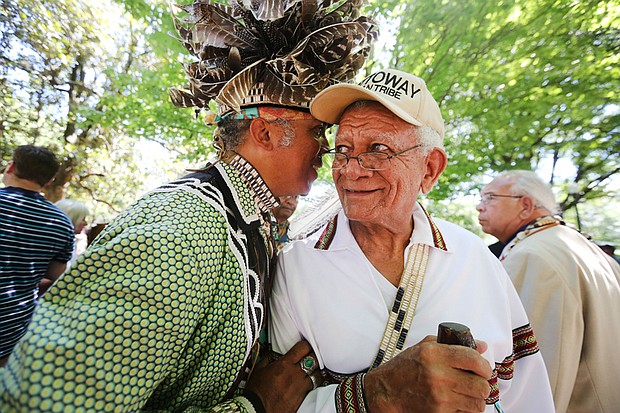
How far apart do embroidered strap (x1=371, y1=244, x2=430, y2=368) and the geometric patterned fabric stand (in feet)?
1.94

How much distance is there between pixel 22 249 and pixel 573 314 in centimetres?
433

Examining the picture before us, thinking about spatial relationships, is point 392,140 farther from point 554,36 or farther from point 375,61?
point 554,36

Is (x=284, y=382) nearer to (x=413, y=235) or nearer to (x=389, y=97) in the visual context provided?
(x=413, y=235)

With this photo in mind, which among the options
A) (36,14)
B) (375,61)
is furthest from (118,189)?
(375,61)

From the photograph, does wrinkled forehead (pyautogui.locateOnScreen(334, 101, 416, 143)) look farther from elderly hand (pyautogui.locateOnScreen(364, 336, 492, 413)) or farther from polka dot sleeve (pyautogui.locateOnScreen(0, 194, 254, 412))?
elderly hand (pyautogui.locateOnScreen(364, 336, 492, 413))

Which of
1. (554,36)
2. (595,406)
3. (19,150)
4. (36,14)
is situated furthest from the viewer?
(36,14)

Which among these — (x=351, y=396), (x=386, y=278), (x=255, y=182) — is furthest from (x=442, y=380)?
(x=255, y=182)

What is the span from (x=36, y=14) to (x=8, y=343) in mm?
7518

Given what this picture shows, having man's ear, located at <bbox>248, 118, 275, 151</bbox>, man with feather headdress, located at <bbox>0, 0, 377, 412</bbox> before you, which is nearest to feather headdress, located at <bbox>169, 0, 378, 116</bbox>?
man with feather headdress, located at <bbox>0, 0, 377, 412</bbox>

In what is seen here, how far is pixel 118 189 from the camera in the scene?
54.9 ft

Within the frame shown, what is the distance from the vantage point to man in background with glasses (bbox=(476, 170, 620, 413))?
2637 mm

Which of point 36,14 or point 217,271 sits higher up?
point 36,14

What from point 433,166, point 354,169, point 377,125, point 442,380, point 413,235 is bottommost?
point 442,380

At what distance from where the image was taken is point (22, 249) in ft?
9.28
